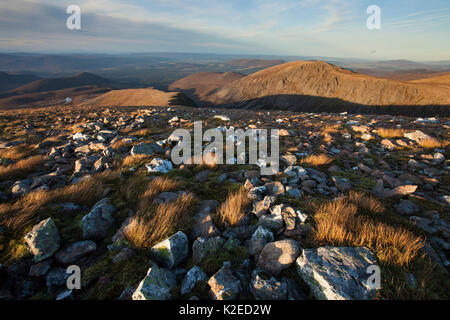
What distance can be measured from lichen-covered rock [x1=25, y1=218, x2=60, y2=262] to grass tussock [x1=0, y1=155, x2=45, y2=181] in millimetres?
4825

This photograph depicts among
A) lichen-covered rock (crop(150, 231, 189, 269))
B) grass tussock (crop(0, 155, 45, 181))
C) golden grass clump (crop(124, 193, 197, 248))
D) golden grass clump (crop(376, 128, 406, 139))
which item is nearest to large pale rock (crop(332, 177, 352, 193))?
golden grass clump (crop(124, 193, 197, 248))

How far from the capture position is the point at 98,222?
11.3 feet

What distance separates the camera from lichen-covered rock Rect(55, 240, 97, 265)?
2.85 meters

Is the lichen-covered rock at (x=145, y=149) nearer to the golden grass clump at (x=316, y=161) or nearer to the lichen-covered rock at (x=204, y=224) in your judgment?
the lichen-covered rock at (x=204, y=224)

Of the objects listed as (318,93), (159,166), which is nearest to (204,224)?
(159,166)

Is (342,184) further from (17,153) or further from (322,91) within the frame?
(322,91)

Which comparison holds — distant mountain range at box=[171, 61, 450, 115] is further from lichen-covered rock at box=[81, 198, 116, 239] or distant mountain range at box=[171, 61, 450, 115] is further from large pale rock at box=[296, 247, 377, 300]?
lichen-covered rock at box=[81, 198, 116, 239]

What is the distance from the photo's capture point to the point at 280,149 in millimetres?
8273

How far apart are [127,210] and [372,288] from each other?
403cm

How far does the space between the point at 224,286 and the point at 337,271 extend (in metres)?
1.40

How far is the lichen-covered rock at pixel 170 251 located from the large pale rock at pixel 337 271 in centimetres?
165

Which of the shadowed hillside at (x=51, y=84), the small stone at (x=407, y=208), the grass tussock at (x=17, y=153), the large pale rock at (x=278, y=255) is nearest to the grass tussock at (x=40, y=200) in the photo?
the large pale rock at (x=278, y=255)
